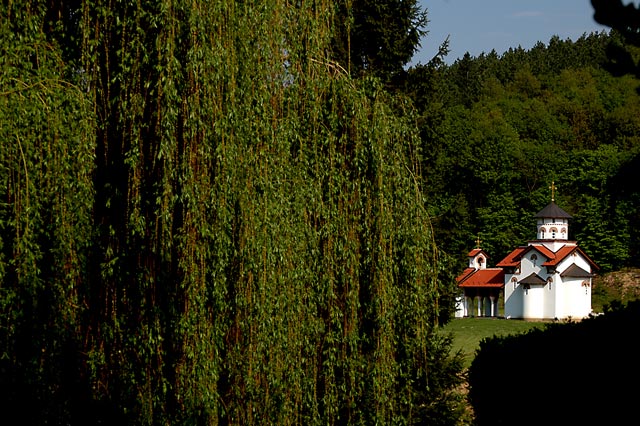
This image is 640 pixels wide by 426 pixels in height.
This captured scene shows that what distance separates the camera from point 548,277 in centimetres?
5922

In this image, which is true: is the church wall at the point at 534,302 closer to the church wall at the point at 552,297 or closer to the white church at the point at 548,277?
the white church at the point at 548,277

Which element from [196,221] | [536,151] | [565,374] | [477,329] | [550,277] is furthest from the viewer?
[536,151]

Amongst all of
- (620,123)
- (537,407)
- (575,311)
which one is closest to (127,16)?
(537,407)

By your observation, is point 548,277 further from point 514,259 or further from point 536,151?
point 536,151

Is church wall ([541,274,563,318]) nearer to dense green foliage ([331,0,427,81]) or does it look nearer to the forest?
dense green foliage ([331,0,427,81])

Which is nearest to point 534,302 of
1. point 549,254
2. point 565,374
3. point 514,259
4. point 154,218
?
point 514,259

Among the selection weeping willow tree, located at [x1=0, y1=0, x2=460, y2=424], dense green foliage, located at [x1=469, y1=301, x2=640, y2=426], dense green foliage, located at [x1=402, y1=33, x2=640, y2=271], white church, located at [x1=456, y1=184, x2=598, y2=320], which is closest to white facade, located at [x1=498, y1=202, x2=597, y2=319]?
white church, located at [x1=456, y1=184, x2=598, y2=320]

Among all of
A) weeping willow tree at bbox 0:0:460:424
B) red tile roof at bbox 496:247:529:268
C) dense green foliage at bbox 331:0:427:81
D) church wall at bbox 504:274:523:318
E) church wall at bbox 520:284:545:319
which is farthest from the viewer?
church wall at bbox 504:274:523:318

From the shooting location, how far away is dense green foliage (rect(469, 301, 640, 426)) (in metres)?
5.62

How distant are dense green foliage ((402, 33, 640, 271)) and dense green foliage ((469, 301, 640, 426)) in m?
49.8

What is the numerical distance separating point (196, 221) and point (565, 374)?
10.3 ft

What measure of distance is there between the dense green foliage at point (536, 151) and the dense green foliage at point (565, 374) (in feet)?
164

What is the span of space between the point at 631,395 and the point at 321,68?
5.30 meters

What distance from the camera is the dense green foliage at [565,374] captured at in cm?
562
